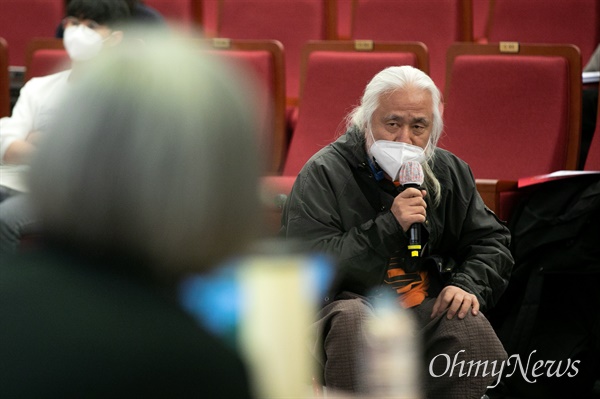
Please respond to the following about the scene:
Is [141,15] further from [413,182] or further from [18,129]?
[413,182]

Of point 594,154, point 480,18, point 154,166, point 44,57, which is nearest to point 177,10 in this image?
point 44,57

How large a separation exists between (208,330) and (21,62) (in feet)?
6.74

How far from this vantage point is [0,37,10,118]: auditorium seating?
1887 mm

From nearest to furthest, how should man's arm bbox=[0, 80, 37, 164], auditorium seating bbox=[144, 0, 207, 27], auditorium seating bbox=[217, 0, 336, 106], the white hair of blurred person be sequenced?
the white hair of blurred person, man's arm bbox=[0, 80, 37, 164], auditorium seating bbox=[217, 0, 336, 106], auditorium seating bbox=[144, 0, 207, 27]

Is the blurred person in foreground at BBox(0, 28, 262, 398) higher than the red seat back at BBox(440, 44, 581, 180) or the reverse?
higher

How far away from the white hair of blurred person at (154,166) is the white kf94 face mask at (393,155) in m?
0.81

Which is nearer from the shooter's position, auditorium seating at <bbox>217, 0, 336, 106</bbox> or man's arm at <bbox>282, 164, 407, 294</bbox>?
man's arm at <bbox>282, 164, 407, 294</bbox>

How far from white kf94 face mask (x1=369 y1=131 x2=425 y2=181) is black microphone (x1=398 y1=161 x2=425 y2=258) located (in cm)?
1

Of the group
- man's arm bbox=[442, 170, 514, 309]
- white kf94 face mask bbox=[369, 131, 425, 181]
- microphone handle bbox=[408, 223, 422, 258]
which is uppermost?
white kf94 face mask bbox=[369, 131, 425, 181]

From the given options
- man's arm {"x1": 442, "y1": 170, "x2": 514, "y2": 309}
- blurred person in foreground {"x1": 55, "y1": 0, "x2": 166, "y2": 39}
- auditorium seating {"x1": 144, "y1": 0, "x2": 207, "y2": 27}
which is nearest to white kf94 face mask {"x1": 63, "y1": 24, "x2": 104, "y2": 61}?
blurred person in foreground {"x1": 55, "y1": 0, "x2": 166, "y2": 39}

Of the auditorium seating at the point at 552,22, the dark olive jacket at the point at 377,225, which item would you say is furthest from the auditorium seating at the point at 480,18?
the dark olive jacket at the point at 377,225

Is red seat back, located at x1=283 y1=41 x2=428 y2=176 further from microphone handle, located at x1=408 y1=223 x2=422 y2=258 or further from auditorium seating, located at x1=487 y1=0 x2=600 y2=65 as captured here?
microphone handle, located at x1=408 y1=223 x2=422 y2=258

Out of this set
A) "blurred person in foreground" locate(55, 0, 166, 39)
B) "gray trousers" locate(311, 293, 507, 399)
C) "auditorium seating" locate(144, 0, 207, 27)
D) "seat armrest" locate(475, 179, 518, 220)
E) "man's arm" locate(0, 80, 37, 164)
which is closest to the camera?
"gray trousers" locate(311, 293, 507, 399)

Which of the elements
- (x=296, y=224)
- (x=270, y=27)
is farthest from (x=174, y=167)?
(x=270, y=27)
